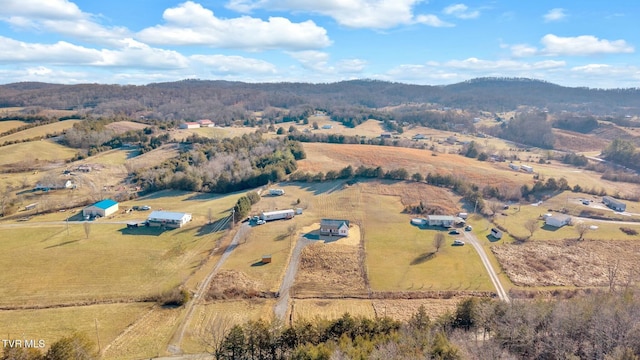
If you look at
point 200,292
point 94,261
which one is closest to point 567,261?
point 200,292

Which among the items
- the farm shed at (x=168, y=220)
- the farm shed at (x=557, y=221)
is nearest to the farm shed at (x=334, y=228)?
the farm shed at (x=168, y=220)

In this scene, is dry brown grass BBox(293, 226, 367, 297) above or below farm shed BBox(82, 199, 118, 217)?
below

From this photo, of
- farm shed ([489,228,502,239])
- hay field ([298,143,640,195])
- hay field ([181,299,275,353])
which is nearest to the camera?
hay field ([181,299,275,353])

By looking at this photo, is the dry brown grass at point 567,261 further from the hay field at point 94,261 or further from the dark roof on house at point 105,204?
the dark roof on house at point 105,204

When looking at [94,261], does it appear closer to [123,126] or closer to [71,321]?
[71,321]

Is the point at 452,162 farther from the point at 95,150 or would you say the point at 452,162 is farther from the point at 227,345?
the point at 95,150

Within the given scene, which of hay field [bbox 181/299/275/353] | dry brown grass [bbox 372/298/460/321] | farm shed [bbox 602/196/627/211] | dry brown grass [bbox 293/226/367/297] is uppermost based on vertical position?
farm shed [bbox 602/196/627/211]

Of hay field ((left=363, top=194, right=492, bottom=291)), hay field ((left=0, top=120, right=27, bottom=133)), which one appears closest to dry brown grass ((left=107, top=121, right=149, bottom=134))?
hay field ((left=0, top=120, right=27, bottom=133))

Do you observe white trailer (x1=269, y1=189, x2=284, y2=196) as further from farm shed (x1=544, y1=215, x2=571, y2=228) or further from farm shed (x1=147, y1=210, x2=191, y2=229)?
farm shed (x1=544, y1=215, x2=571, y2=228)
